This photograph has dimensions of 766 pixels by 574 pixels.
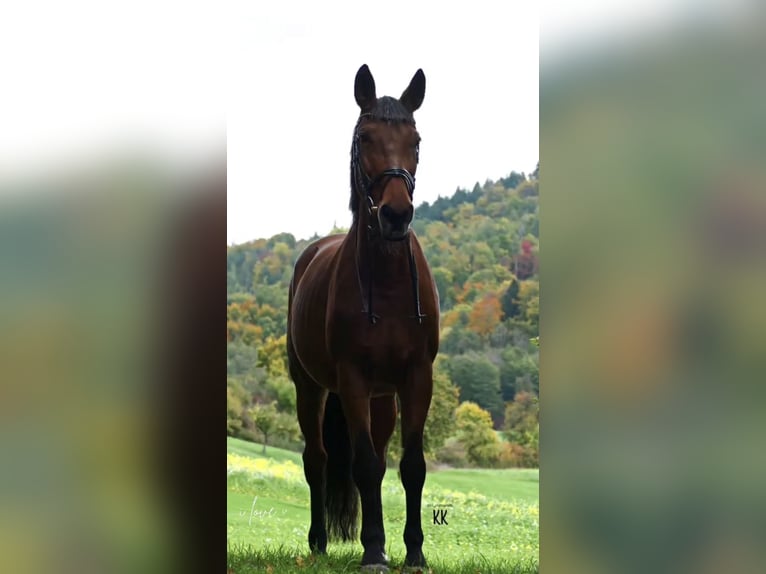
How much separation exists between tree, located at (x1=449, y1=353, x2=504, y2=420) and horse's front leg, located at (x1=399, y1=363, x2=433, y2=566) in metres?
4.85

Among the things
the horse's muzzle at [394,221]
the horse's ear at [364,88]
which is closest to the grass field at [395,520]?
the horse's muzzle at [394,221]

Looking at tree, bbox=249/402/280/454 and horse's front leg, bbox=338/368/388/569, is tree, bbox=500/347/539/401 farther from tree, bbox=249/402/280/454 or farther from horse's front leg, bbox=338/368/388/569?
horse's front leg, bbox=338/368/388/569

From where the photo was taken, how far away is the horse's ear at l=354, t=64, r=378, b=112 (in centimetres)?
367

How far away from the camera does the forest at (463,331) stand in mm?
8352

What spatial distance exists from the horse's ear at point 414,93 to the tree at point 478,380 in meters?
5.20

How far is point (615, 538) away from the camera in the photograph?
Answer: 1329mm

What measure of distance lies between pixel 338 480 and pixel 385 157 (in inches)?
74.7

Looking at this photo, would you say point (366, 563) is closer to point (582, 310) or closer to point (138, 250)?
point (138, 250)

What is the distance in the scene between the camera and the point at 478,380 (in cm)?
862

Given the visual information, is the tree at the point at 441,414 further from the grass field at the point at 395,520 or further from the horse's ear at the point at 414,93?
the horse's ear at the point at 414,93

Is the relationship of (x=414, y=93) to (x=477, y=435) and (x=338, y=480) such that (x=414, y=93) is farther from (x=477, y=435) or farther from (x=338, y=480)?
(x=477, y=435)

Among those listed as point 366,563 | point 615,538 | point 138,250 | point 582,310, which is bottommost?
point 366,563

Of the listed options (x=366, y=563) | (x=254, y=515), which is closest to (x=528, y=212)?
(x=254, y=515)

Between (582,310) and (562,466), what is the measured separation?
0.85 feet
